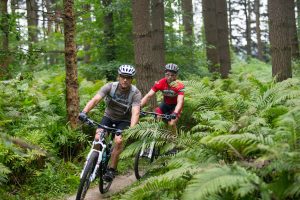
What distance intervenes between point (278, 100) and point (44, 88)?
327 inches

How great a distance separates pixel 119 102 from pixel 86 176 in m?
1.75

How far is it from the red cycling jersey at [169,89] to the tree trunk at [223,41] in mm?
8393

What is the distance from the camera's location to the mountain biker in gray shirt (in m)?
7.68

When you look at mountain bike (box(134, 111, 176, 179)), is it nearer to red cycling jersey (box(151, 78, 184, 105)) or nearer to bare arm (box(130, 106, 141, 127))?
red cycling jersey (box(151, 78, 184, 105))

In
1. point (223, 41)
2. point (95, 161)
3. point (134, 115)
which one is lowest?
point (95, 161)

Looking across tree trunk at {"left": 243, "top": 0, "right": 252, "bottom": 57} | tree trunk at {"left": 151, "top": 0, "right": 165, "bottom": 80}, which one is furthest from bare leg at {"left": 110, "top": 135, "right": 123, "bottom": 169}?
tree trunk at {"left": 243, "top": 0, "right": 252, "bottom": 57}

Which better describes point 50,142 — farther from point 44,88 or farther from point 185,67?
point 185,67

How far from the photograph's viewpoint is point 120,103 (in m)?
7.98

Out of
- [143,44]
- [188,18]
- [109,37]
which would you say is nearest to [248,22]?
[188,18]

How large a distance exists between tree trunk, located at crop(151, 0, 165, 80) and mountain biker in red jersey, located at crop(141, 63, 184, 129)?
2.23m

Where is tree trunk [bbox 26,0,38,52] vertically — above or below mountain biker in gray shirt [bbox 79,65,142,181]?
above

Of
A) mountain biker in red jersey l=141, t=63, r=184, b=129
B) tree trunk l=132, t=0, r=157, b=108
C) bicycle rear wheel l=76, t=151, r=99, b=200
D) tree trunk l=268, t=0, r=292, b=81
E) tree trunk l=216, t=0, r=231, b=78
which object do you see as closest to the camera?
bicycle rear wheel l=76, t=151, r=99, b=200

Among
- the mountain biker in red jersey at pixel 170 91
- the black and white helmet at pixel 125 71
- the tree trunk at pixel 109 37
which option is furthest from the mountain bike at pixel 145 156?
the tree trunk at pixel 109 37

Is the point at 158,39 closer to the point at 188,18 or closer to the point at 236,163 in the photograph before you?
the point at 188,18
